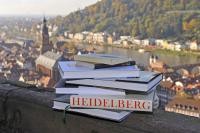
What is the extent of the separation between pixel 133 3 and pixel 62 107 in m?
63.0

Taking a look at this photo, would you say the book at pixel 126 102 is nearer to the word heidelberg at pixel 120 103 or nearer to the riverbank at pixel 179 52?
the word heidelberg at pixel 120 103

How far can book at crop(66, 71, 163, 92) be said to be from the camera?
1.10 metres

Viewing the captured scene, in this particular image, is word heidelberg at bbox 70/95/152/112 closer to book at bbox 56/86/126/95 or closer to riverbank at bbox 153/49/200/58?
book at bbox 56/86/126/95

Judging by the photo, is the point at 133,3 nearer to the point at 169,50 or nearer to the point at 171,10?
the point at 171,10

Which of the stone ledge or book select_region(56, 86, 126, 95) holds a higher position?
book select_region(56, 86, 126, 95)

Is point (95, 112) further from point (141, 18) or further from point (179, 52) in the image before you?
point (141, 18)

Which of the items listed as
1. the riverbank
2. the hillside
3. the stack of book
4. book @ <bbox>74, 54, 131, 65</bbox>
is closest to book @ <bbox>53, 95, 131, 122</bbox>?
the stack of book

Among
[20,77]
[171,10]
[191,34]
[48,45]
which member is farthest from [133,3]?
[20,77]

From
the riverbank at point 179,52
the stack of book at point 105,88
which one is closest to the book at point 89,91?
the stack of book at point 105,88

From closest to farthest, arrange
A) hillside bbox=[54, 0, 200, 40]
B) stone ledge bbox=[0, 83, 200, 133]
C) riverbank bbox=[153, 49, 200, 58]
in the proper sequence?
stone ledge bbox=[0, 83, 200, 133]
riverbank bbox=[153, 49, 200, 58]
hillside bbox=[54, 0, 200, 40]

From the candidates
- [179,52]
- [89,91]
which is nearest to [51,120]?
[89,91]

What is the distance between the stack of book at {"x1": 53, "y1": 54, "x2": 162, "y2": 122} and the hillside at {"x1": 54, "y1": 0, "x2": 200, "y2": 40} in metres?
40.9

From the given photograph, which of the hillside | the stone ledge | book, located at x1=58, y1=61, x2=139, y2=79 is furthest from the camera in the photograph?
the hillside

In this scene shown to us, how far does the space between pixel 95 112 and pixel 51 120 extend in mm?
160
